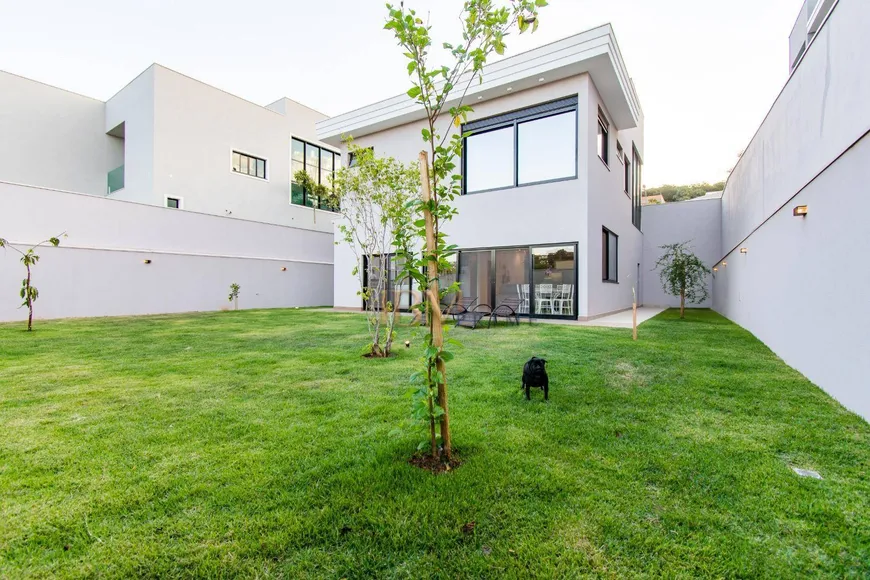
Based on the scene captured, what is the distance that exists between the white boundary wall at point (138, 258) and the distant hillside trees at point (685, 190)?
31189 millimetres

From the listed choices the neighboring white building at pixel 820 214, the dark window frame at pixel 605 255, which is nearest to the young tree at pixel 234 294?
the dark window frame at pixel 605 255

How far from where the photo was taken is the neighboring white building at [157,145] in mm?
15195

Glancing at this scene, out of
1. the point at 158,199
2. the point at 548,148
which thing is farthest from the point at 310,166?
the point at 548,148

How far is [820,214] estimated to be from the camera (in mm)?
3941

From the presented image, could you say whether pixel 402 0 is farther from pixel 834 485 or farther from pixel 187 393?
pixel 187 393

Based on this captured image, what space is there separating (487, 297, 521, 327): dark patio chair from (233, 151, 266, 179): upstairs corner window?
1438 centimetres

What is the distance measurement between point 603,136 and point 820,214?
25.9 ft

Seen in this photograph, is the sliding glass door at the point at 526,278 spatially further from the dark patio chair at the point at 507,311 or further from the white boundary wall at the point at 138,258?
the white boundary wall at the point at 138,258

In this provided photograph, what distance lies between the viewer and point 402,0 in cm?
207

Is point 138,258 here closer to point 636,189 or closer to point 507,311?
point 507,311

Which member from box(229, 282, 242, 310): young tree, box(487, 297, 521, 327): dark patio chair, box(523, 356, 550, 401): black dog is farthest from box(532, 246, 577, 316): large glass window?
box(229, 282, 242, 310): young tree

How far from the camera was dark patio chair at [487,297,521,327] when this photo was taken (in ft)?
29.8

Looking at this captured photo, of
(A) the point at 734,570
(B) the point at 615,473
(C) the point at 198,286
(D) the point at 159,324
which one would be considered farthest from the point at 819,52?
(C) the point at 198,286

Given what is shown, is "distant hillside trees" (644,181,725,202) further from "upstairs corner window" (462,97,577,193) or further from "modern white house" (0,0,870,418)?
"upstairs corner window" (462,97,577,193)
